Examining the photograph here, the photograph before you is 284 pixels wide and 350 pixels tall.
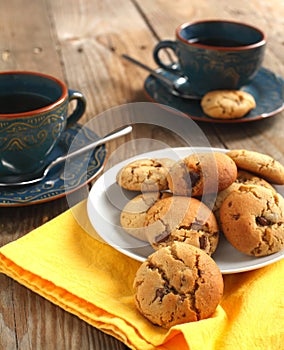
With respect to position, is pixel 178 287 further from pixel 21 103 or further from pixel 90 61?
pixel 90 61

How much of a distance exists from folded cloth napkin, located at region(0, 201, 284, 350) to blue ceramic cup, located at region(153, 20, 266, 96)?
550 mm

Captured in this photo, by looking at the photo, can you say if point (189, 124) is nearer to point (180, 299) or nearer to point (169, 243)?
point (169, 243)

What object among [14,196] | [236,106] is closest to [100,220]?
[14,196]

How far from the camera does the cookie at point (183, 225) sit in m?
0.87

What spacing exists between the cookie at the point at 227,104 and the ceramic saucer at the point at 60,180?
0.28 m

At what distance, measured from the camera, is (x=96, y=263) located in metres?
0.92

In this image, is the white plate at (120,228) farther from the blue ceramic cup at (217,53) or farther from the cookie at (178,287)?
the blue ceramic cup at (217,53)

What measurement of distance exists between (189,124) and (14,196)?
43 cm

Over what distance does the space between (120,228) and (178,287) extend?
0.67ft

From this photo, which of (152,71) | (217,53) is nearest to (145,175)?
(217,53)

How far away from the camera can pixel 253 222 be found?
88 centimetres

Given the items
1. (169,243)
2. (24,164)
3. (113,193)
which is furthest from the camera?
(24,164)

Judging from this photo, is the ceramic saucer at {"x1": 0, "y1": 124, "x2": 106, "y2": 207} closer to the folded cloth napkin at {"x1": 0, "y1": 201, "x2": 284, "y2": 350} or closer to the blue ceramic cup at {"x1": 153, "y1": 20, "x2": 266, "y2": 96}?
the folded cloth napkin at {"x1": 0, "y1": 201, "x2": 284, "y2": 350}

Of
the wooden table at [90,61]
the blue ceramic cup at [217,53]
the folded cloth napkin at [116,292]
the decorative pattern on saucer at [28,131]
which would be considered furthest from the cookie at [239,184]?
the blue ceramic cup at [217,53]
